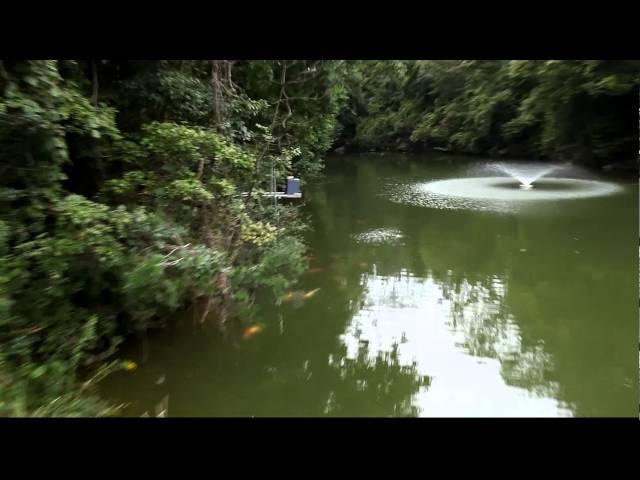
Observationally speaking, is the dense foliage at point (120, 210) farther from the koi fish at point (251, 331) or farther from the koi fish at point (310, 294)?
the koi fish at point (310, 294)

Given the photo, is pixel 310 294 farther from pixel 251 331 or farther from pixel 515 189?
pixel 515 189

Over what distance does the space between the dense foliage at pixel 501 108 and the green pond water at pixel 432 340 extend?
486 centimetres

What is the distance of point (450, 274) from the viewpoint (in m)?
6.78

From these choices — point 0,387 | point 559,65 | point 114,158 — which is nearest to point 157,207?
point 114,158

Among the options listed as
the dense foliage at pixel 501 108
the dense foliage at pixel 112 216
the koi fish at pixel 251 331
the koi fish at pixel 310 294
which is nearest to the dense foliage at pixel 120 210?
the dense foliage at pixel 112 216

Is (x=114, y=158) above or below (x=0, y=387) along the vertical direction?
above

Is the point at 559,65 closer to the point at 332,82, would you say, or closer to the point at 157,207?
the point at 332,82

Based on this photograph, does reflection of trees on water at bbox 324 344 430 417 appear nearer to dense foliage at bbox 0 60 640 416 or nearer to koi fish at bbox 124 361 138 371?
dense foliage at bbox 0 60 640 416

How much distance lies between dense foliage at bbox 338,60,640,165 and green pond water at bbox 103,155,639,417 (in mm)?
4859

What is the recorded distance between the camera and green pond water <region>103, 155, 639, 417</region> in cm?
380

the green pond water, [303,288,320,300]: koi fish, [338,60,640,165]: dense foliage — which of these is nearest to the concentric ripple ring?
[338,60,640,165]: dense foliage

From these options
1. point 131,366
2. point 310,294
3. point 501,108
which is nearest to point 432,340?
point 310,294

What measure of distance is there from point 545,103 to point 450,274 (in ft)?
39.1
